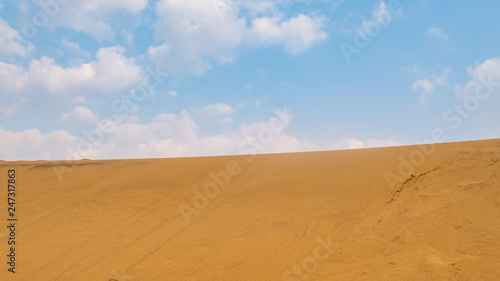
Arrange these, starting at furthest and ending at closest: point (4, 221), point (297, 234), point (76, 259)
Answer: point (4, 221) → point (76, 259) → point (297, 234)

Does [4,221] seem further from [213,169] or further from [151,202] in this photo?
[213,169]

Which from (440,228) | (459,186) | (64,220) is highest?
(64,220)

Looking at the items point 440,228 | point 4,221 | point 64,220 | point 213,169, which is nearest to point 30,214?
point 4,221

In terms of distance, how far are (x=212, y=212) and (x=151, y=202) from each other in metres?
3.29

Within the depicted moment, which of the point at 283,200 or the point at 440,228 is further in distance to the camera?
the point at 283,200

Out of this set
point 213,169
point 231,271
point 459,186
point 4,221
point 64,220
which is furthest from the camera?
point 213,169

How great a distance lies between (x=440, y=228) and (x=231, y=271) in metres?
4.55

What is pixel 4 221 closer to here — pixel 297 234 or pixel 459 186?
pixel 297 234

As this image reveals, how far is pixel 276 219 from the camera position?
1008 centimetres

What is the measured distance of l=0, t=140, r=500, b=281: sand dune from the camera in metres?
5.95

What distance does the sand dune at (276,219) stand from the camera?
595cm

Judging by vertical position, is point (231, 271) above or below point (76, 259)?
below

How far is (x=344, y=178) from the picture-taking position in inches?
460

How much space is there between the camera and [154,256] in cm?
923
